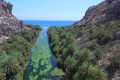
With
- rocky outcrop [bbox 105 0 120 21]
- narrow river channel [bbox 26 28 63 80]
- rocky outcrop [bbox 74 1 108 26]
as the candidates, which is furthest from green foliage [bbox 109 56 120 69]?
rocky outcrop [bbox 74 1 108 26]

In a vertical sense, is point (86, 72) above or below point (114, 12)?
below

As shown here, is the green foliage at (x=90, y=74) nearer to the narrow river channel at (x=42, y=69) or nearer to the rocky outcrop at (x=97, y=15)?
the narrow river channel at (x=42, y=69)

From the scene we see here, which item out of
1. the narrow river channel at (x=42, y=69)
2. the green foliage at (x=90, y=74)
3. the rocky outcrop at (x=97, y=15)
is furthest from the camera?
the rocky outcrop at (x=97, y=15)

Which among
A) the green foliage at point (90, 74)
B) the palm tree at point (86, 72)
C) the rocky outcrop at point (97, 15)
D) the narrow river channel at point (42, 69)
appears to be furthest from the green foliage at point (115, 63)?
the rocky outcrop at point (97, 15)

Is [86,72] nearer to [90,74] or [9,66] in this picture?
[90,74]

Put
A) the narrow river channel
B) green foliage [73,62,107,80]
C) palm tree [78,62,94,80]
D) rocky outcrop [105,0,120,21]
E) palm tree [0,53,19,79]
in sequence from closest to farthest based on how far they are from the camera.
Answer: green foliage [73,62,107,80], palm tree [78,62,94,80], palm tree [0,53,19,79], the narrow river channel, rocky outcrop [105,0,120,21]

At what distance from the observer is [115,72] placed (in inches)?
821

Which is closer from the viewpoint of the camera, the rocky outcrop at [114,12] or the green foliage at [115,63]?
the green foliage at [115,63]

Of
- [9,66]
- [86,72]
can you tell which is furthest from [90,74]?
[9,66]

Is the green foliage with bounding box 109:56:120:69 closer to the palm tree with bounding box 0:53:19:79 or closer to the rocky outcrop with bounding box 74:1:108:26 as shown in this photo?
the palm tree with bounding box 0:53:19:79

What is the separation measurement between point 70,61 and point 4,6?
59.8 m

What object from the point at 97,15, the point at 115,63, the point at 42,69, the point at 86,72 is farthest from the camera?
the point at 97,15

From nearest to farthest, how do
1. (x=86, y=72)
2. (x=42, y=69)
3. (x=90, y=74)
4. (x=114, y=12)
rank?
(x=90, y=74), (x=86, y=72), (x=42, y=69), (x=114, y=12)

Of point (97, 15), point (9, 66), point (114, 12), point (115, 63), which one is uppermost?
point (97, 15)
